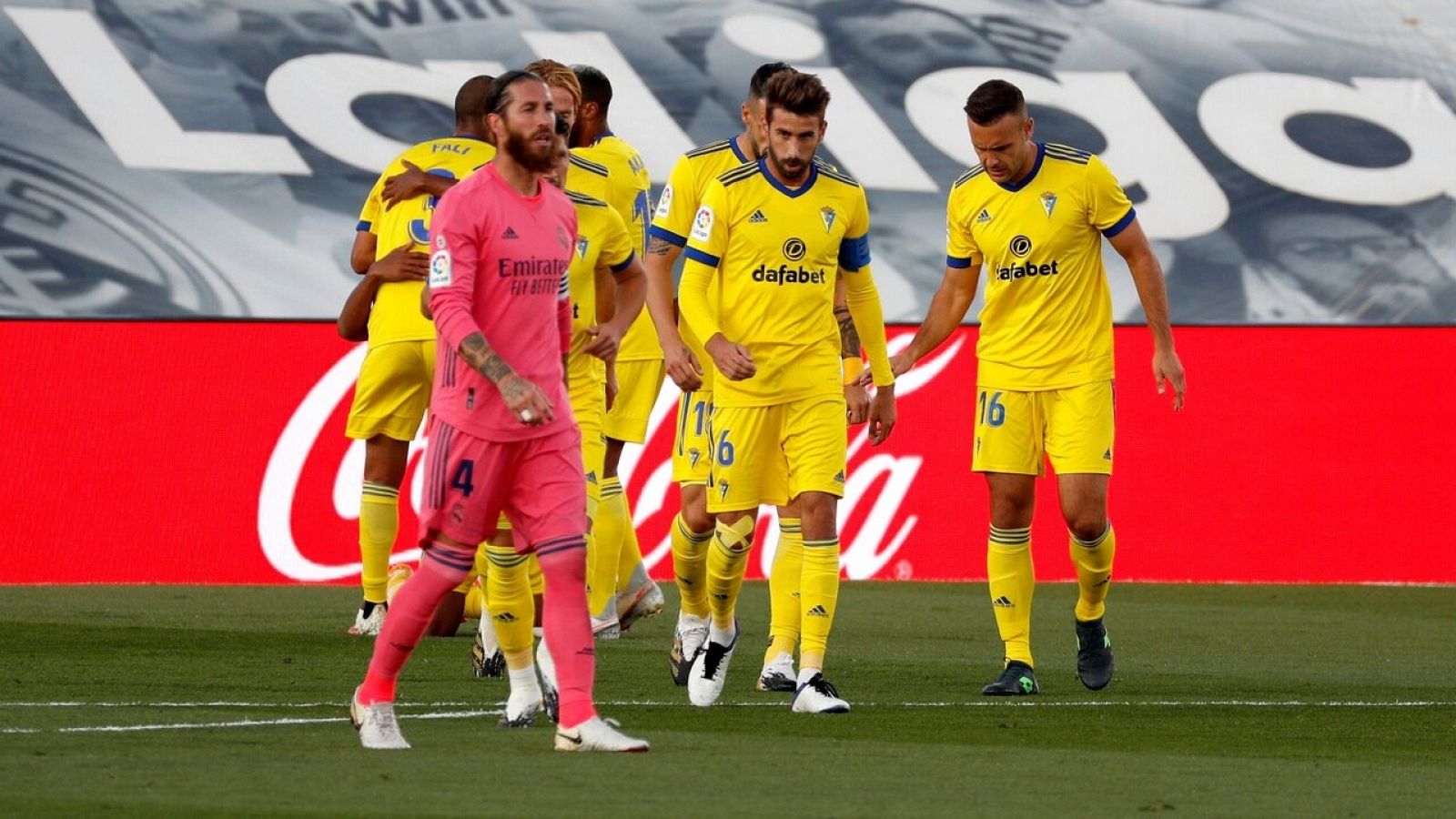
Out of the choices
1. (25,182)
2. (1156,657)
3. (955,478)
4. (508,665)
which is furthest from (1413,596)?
(25,182)

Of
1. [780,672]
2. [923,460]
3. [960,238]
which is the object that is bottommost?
[923,460]

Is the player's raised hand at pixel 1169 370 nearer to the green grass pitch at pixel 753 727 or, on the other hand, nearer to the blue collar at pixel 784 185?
the green grass pitch at pixel 753 727

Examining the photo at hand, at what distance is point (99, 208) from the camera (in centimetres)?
1652

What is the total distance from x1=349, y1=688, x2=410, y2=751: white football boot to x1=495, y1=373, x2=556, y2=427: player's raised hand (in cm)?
92

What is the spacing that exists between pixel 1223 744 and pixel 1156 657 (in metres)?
3.39

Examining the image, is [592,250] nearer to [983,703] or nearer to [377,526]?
[983,703]

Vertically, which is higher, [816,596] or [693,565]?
[816,596]

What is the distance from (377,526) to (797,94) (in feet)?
10.7

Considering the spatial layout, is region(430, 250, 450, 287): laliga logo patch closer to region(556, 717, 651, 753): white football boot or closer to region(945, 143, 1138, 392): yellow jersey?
region(556, 717, 651, 753): white football boot

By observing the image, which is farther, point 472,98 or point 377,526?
point 377,526

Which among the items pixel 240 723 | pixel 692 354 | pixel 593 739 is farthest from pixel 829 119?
pixel 593 739

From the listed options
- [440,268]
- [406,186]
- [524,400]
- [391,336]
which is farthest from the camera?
[391,336]

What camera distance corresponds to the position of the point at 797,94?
7918mm

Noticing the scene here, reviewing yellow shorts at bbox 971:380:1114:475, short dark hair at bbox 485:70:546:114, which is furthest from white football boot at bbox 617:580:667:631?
short dark hair at bbox 485:70:546:114
